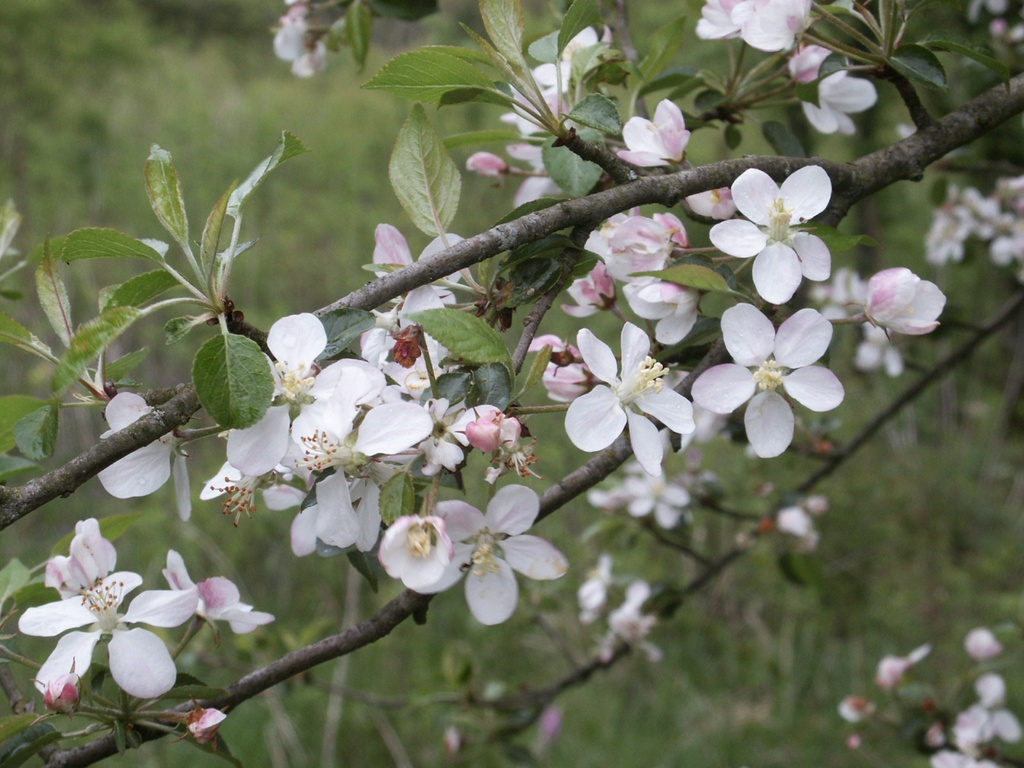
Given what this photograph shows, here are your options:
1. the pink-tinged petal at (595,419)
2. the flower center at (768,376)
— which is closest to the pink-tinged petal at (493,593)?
the pink-tinged petal at (595,419)

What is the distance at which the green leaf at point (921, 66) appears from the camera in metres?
0.69

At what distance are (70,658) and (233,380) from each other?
0.25 m

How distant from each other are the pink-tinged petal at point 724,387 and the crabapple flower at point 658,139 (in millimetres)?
188

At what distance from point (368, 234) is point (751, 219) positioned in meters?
3.90

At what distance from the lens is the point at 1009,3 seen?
1.45 meters

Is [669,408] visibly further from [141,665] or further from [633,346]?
[141,665]

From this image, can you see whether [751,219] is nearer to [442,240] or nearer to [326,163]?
[442,240]

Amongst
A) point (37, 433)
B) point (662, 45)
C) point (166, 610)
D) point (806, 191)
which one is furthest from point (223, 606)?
point (662, 45)

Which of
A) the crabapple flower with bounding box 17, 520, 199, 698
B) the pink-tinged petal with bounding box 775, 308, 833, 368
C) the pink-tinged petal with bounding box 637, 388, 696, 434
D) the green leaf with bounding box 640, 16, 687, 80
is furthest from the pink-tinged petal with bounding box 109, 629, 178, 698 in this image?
the green leaf with bounding box 640, 16, 687, 80

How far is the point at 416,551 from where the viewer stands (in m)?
0.47

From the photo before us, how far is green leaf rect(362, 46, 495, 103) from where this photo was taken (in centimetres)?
59

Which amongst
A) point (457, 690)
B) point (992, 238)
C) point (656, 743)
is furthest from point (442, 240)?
point (656, 743)

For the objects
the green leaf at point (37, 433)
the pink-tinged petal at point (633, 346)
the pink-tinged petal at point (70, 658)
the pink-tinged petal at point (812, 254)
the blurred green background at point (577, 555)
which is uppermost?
the green leaf at point (37, 433)

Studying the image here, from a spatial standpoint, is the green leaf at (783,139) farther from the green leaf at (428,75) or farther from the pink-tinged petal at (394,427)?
the pink-tinged petal at (394,427)
